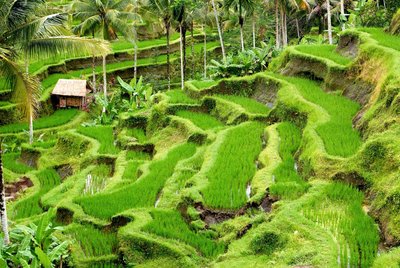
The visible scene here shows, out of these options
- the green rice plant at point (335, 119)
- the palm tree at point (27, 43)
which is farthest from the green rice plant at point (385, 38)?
the palm tree at point (27, 43)

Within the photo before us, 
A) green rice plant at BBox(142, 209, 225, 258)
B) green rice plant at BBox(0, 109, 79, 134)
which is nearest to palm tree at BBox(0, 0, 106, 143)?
green rice plant at BBox(142, 209, 225, 258)

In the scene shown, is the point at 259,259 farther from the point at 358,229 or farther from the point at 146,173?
the point at 146,173

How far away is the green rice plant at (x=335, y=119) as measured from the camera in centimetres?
916

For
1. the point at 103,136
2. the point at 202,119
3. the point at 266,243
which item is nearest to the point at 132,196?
the point at 266,243

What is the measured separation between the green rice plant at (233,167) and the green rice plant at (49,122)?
13.9 m

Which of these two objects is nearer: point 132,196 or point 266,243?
point 266,243

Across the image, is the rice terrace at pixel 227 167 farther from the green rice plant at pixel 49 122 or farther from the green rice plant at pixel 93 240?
the green rice plant at pixel 49 122

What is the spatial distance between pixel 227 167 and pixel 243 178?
0.59 m

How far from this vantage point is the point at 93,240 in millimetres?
8430

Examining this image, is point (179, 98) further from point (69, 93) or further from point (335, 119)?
point (69, 93)

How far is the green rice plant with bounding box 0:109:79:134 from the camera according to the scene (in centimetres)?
2356

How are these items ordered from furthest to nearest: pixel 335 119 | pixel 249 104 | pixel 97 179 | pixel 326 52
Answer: pixel 326 52 → pixel 249 104 → pixel 97 179 → pixel 335 119

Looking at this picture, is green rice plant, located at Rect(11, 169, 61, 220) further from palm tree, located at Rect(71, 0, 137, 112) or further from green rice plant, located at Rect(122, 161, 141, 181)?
palm tree, located at Rect(71, 0, 137, 112)

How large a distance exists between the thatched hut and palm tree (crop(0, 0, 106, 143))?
54.6ft
